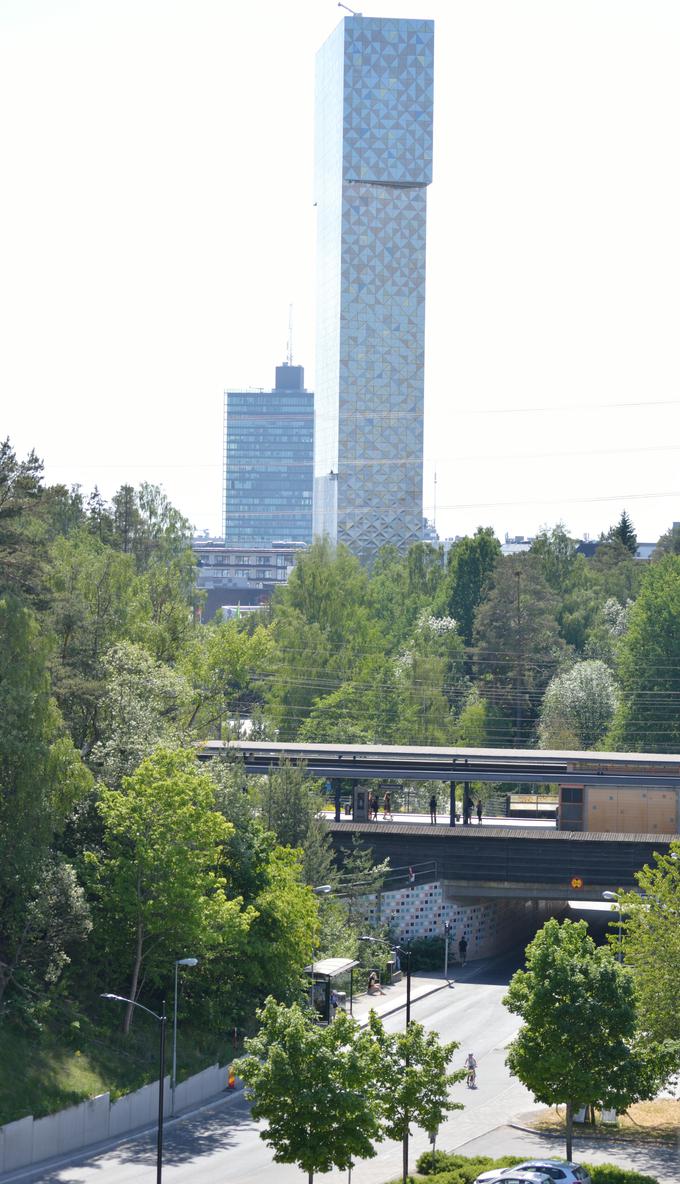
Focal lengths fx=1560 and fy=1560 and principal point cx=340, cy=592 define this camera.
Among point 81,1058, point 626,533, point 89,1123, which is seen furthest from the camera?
point 626,533

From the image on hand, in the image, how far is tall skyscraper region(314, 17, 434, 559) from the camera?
602ft

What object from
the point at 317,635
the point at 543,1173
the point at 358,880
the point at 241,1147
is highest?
the point at 317,635

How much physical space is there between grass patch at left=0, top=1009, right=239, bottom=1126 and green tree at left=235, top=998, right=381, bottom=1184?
1013 cm

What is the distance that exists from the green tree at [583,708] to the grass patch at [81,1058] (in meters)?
55.7

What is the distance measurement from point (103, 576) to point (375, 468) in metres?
118

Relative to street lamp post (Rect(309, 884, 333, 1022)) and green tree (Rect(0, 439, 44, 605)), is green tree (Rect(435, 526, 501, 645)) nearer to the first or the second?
street lamp post (Rect(309, 884, 333, 1022))

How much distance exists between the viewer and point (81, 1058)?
46.1 metres

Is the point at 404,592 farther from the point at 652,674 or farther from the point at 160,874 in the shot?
the point at 160,874

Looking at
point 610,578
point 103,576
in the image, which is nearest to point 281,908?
point 103,576

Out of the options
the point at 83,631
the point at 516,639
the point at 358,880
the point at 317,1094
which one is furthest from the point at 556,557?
the point at 317,1094

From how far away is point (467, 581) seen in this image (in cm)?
12306

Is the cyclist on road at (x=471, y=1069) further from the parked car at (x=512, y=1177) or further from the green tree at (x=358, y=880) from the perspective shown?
the green tree at (x=358, y=880)

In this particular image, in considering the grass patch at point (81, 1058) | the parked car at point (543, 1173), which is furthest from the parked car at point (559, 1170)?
the grass patch at point (81, 1058)

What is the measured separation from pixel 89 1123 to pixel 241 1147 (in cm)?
436
